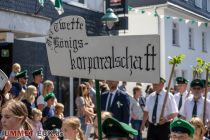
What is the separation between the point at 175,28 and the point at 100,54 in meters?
23.1

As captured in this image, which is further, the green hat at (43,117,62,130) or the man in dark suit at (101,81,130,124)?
the man in dark suit at (101,81,130,124)

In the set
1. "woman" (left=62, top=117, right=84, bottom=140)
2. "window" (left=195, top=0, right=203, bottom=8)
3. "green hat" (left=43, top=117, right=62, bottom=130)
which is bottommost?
"green hat" (left=43, top=117, right=62, bottom=130)

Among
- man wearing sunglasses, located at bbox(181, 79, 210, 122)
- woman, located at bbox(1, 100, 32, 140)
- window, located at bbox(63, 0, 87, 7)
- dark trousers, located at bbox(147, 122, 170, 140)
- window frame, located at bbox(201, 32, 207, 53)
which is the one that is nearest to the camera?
woman, located at bbox(1, 100, 32, 140)

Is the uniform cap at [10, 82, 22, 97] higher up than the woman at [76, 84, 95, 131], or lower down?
higher up

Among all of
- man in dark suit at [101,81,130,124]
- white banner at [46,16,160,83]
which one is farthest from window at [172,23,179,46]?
white banner at [46,16,160,83]

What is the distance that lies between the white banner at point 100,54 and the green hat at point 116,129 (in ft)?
1.46

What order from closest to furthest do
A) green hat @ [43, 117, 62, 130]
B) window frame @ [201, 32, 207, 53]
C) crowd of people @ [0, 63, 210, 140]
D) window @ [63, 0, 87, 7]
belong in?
crowd of people @ [0, 63, 210, 140] < green hat @ [43, 117, 62, 130] < window @ [63, 0, 87, 7] < window frame @ [201, 32, 207, 53]

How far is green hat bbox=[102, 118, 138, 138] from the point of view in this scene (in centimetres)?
319

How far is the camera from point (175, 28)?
26422 mm

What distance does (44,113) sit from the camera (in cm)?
817

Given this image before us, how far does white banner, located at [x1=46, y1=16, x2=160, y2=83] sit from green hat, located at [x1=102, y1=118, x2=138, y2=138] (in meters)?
0.44

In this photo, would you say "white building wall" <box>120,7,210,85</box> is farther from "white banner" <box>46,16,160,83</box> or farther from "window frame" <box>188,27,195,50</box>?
"white banner" <box>46,16,160,83</box>

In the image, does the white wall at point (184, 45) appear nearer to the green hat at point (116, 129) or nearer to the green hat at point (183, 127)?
the green hat at point (183, 127)

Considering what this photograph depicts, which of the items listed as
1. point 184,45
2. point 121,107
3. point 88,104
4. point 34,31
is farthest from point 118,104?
point 184,45
